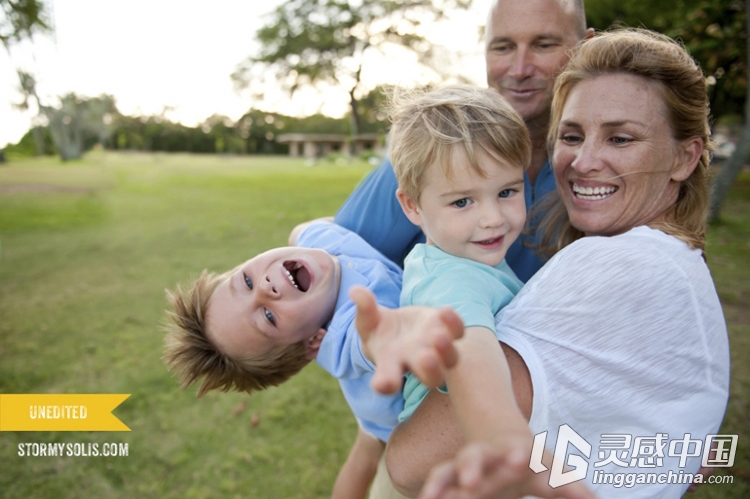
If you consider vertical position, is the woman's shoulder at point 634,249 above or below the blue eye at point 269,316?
above

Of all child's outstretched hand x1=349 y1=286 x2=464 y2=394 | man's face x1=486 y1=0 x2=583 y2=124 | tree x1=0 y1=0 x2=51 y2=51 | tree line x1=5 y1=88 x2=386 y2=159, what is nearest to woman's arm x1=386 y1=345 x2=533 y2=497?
child's outstretched hand x1=349 y1=286 x2=464 y2=394

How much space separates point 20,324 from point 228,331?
15.9 feet

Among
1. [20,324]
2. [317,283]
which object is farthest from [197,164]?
[317,283]

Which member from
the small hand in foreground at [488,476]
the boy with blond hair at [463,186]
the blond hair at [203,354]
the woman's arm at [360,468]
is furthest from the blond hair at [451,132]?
the woman's arm at [360,468]

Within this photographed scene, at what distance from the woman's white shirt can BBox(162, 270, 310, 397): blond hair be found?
1.05 meters

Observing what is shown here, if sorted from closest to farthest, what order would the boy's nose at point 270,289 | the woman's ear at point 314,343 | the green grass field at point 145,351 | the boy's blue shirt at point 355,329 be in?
the boy's blue shirt at point 355,329
the boy's nose at point 270,289
the woman's ear at point 314,343
the green grass field at point 145,351

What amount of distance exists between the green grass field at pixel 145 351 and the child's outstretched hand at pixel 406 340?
177 centimetres

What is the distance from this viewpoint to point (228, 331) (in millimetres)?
1857

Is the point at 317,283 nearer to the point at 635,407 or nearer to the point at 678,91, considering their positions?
the point at 635,407

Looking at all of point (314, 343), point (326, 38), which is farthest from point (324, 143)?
point (314, 343)

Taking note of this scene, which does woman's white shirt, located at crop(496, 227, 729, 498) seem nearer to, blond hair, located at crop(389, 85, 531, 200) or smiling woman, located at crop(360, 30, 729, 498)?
smiling woman, located at crop(360, 30, 729, 498)

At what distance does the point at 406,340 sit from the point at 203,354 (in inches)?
53.3

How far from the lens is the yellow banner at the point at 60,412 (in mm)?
3727

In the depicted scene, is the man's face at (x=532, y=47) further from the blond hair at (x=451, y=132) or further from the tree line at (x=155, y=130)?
the blond hair at (x=451, y=132)
